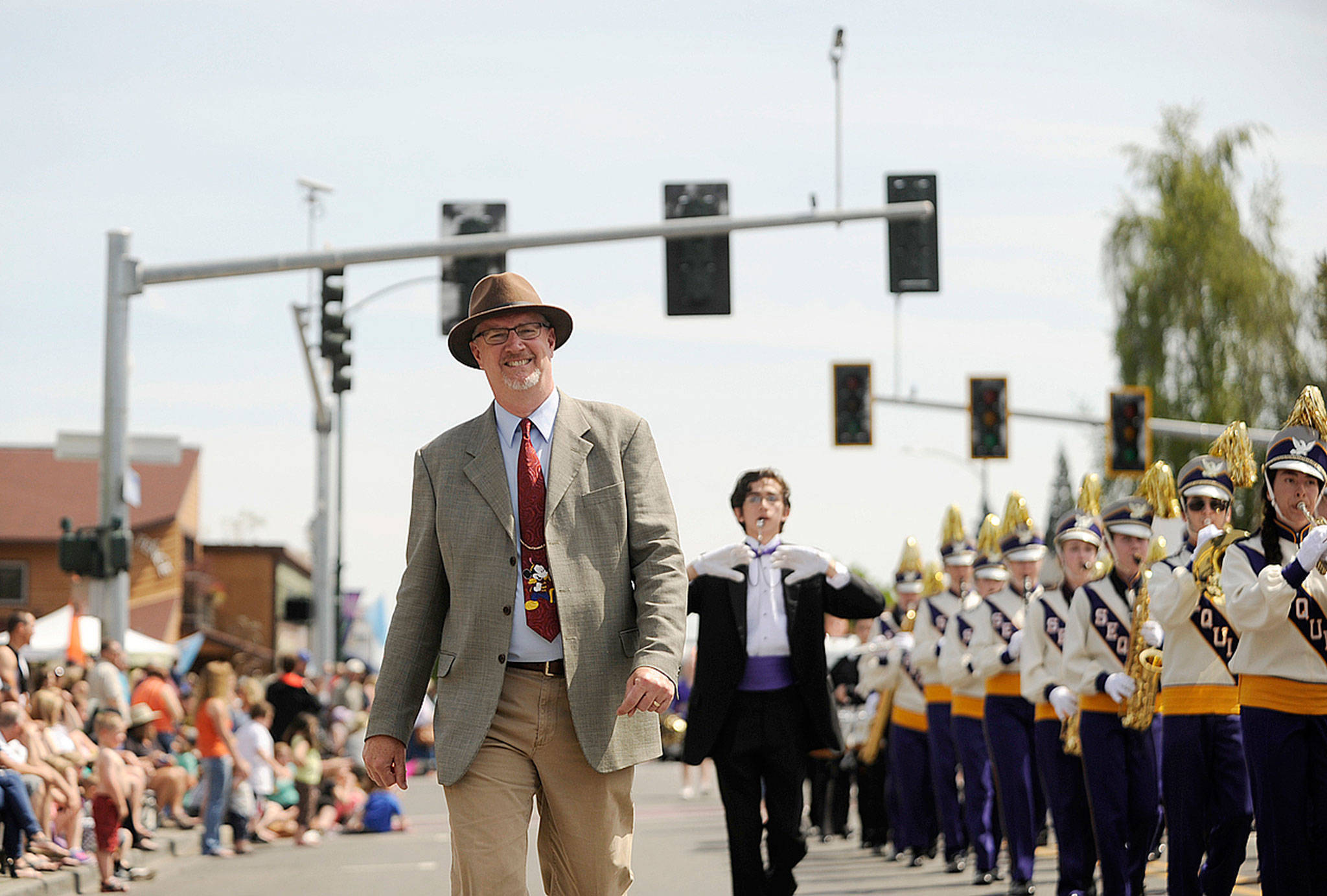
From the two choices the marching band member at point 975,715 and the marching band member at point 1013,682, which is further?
the marching band member at point 975,715

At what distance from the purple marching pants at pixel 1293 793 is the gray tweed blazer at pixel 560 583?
3.14 meters

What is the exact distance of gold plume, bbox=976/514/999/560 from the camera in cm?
1361

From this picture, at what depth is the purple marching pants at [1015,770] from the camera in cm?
1137

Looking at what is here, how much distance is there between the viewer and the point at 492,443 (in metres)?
5.68

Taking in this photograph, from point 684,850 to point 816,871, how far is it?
2.14 m

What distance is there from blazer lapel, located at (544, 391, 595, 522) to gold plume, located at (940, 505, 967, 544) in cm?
922

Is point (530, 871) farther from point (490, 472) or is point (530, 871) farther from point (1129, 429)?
point (1129, 429)

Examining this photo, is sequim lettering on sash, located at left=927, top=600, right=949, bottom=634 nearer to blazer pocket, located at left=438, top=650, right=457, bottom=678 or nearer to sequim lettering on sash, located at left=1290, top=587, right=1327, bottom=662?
sequim lettering on sash, located at left=1290, top=587, right=1327, bottom=662

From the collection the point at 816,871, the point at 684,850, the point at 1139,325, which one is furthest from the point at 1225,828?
the point at 1139,325

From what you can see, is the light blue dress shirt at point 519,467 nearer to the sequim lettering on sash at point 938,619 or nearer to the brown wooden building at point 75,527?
the sequim lettering on sash at point 938,619

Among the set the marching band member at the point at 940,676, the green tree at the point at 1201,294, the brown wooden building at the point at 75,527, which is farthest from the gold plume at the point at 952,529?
the brown wooden building at the point at 75,527

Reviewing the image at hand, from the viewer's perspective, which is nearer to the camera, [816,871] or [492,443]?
[492,443]

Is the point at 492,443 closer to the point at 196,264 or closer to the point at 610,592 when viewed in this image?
the point at 610,592

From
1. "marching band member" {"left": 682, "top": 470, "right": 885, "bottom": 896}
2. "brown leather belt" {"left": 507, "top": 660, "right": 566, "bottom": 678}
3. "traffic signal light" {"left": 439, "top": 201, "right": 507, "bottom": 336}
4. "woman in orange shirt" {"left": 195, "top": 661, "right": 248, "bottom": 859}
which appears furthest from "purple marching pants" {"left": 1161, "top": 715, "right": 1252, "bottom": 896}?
"woman in orange shirt" {"left": 195, "top": 661, "right": 248, "bottom": 859}
